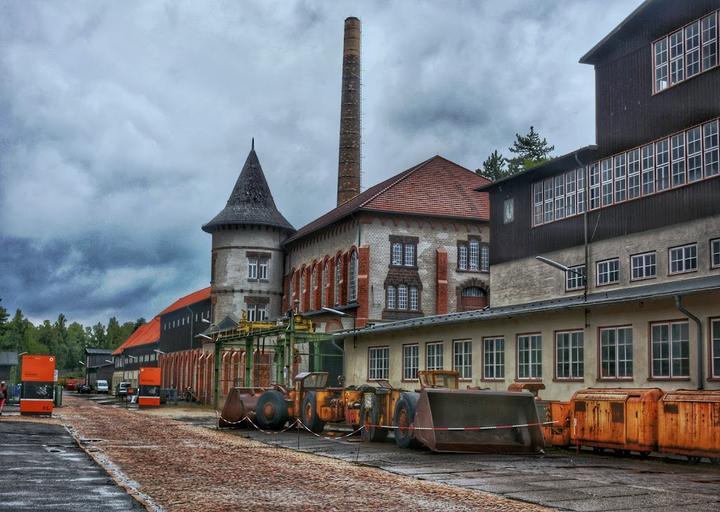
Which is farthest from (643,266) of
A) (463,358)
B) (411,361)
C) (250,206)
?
(250,206)

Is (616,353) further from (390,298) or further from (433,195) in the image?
(433,195)

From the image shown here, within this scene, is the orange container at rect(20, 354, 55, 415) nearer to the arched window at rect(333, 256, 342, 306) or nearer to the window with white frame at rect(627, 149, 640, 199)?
the arched window at rect(333, 256, 342, 306)

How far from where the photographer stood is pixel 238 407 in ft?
115

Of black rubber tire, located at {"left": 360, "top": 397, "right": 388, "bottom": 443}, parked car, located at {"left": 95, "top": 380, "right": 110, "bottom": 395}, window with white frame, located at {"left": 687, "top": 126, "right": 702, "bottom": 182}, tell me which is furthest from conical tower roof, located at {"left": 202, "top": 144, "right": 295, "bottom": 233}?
parked car, located at {"left": 95, "top": 380, "right": 110, "bottom": 395}

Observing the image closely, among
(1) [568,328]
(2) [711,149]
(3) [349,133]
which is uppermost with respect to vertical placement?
(3) [349,133]

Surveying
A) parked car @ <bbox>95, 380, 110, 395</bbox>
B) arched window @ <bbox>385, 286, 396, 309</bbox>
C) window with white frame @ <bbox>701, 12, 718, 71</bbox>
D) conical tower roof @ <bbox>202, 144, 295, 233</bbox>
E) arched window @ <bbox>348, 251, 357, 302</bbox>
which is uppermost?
conical tower roof @ <bbox>202, 144, 295, 233</bbox>

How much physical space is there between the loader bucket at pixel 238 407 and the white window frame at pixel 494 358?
28.1 ft

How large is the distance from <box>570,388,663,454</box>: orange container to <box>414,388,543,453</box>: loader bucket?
1213mm

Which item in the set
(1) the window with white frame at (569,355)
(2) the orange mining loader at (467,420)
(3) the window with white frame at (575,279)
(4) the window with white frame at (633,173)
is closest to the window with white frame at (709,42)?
(4) the window with white frame at (633,173)

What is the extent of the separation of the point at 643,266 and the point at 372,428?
10.3 meters

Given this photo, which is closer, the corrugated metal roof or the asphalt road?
the asphalt road

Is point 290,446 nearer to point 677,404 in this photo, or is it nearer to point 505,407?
point 505,407

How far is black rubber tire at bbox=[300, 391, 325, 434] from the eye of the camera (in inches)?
1275

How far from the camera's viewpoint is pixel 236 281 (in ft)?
227
